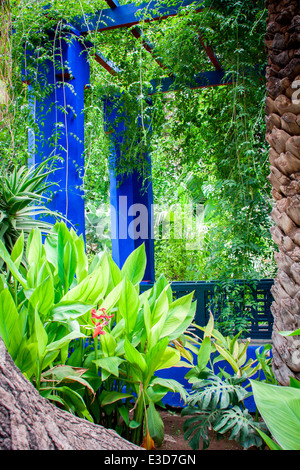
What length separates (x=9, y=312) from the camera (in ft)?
3.29

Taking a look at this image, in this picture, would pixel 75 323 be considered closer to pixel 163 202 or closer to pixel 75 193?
pixel 75 193

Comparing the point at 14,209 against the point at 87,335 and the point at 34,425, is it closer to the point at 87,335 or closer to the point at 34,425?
the point at 87,335

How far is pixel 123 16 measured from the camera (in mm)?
2668

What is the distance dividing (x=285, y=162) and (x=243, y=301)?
1.11 metres

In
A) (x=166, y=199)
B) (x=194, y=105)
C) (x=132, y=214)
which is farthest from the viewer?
(x=166, y=199)

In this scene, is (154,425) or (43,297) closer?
(43,297)

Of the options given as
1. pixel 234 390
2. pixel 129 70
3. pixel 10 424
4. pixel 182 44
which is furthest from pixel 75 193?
pixel 10 424

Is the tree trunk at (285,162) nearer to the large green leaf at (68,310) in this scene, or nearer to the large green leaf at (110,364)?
the large green leaf at (110,364)

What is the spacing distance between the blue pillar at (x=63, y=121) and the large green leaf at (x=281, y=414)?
213 centimetres

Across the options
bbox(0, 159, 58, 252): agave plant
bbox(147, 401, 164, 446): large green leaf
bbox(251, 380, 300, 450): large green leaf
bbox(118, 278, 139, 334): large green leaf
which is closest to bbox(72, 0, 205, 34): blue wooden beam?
bbox(0, 159, 58, 252): agave plant

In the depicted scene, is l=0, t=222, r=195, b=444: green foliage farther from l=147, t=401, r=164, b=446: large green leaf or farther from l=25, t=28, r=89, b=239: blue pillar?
l=25, t=28, r=89, b=239: blue pillar

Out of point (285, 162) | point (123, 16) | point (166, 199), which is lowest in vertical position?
point (285, 162)

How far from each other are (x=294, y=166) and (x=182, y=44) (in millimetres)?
1729

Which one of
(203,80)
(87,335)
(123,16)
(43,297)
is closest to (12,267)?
(43,297)
